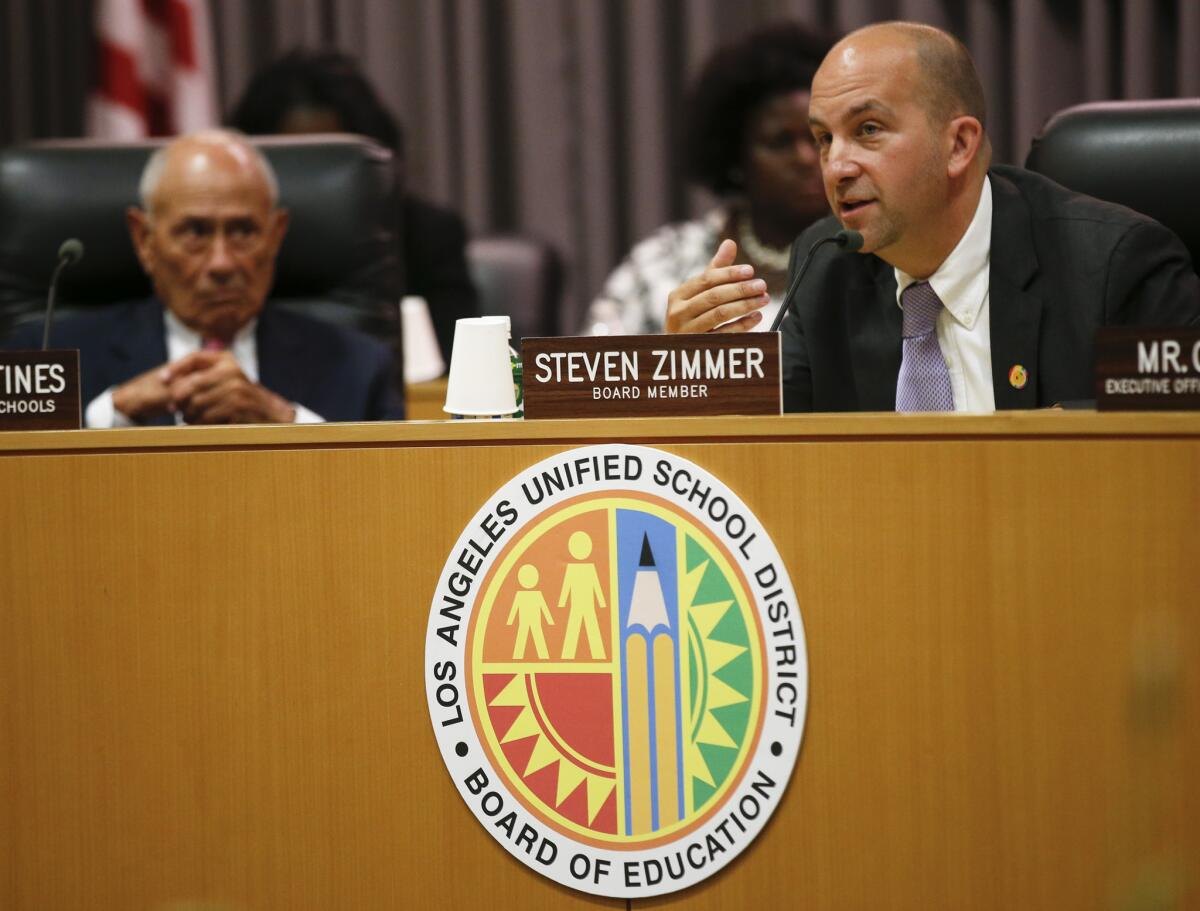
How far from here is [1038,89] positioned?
10.5 ft

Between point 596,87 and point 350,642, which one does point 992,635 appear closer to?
point 350,642

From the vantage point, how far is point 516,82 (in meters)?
3.65

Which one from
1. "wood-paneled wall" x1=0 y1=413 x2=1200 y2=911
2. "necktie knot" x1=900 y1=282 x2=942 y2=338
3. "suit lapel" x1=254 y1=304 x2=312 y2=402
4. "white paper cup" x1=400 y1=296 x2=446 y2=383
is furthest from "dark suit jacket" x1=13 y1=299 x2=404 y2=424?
"wood-paneled wall" x1=0 y1=413 x2=1200 y2=911

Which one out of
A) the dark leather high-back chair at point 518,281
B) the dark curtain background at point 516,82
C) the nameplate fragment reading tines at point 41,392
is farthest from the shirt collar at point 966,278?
the dark curtain background at point 516,82

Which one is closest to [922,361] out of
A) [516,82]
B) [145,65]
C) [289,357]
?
[289,357]

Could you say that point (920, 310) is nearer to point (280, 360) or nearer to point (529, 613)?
point (529, 613)

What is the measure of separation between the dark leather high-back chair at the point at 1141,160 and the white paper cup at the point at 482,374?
90cm

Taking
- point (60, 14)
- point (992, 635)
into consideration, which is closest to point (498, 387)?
point (992, 635)

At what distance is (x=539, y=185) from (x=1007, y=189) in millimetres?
2033

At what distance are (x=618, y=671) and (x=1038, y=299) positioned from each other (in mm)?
772

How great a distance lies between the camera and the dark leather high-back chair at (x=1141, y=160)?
73.3 inches

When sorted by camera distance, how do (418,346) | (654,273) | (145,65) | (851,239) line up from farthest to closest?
(145,65) → (654,273) → (418,346) → (851,239)

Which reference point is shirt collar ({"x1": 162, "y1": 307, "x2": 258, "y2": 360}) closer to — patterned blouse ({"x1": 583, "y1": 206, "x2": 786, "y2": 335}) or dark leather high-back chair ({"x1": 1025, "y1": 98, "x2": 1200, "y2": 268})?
patterned blouse ({"x1": 583, "y1": 206, "x2": 786, "y2": 335})

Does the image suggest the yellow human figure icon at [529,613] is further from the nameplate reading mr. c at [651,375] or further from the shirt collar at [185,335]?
the shirt collar at [185,335]
